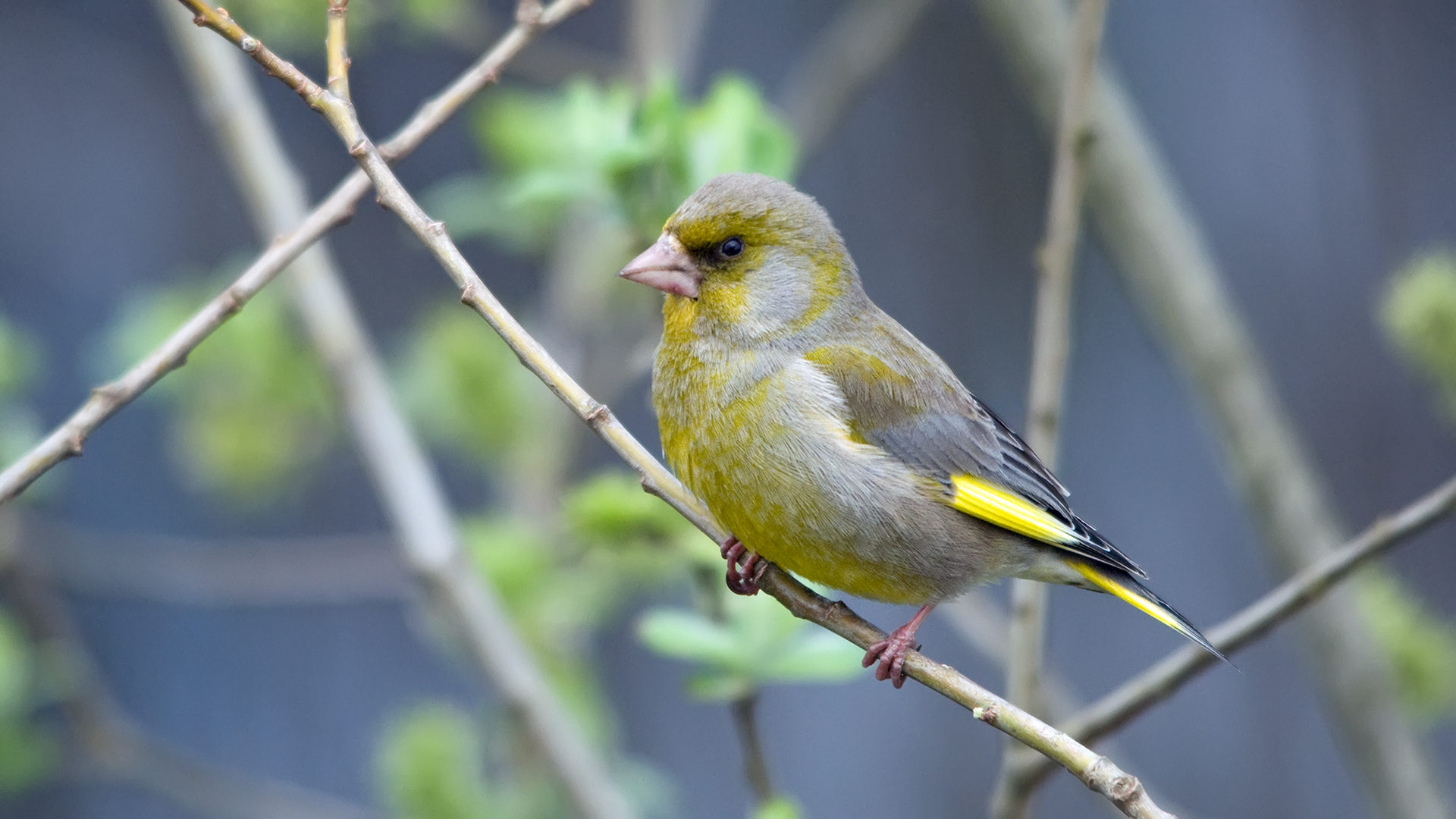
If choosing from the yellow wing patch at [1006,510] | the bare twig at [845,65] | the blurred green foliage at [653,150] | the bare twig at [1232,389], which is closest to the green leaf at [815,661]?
the yellow wing patch at [1006,510]

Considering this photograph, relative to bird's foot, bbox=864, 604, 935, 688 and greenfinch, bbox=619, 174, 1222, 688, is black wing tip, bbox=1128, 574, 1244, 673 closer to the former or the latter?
greenfinch, bbox=619, 174, 1222, 688

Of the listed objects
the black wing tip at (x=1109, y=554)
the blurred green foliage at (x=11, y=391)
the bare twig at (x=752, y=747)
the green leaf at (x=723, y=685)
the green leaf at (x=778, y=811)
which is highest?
the blurred green foliage at (x=11, y=391)

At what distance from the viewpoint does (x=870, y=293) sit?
21.3 ft

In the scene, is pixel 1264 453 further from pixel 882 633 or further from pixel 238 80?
pixel 238 80

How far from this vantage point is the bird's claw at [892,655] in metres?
2.80

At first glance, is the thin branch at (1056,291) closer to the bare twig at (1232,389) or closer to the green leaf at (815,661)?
the green leaf at (815,661)

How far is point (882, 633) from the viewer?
8.95ft

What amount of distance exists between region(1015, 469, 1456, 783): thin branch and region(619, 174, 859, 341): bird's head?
1.13 meters

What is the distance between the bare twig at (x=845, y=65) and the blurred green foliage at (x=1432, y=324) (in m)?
2.47

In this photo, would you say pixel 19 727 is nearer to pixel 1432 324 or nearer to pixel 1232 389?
pixel 1232 389

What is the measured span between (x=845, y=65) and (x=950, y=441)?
2607 millimetres

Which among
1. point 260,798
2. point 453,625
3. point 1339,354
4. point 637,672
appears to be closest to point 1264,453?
point 1339,354

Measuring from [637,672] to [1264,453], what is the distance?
3.26m

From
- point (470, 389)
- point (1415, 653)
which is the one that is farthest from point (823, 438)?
point (1415, 653)
